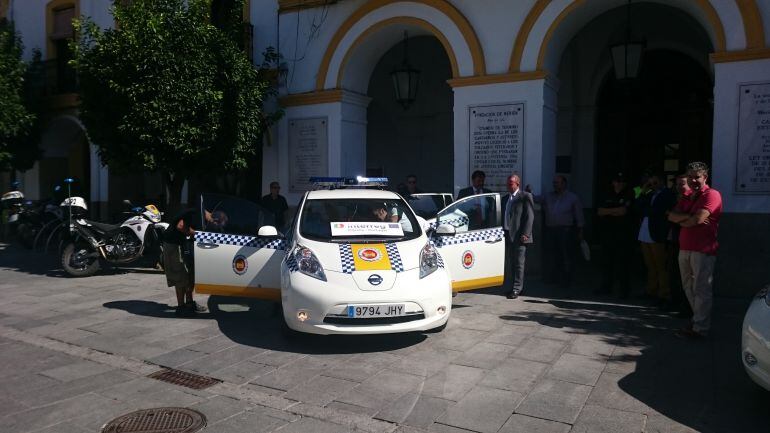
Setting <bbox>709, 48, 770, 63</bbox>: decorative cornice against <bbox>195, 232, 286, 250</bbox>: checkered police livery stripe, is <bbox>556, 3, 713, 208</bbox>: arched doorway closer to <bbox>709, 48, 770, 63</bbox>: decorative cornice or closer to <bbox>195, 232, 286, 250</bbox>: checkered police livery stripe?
<bbox>709, 48, 770, 63</bbox>: decorative cornice

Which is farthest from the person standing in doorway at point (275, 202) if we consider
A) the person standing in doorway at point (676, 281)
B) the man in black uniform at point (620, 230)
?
the person standing in doorway at point (676, 281)

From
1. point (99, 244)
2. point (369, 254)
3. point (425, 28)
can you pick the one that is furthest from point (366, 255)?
point (99, 244)

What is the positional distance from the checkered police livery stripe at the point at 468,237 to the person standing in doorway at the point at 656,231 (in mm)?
1940

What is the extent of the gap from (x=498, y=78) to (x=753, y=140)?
12.6ft

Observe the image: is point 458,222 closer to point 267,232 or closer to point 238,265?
point 267,232

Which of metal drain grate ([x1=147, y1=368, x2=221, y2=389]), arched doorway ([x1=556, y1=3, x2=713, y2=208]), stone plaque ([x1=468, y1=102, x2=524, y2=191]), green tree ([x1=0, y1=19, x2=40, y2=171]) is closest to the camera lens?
metal drain grate ([x1=147, y1=368, x2=221, y2=389])

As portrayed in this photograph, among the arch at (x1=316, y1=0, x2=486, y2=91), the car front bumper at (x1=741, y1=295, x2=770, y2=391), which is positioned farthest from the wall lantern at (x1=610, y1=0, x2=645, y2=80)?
the car front bumper at (x1=741, y1=295, x2=770, y2=391)

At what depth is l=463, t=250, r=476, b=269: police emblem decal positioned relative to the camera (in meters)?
6.87

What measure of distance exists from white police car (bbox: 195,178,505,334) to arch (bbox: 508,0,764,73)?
130 inches

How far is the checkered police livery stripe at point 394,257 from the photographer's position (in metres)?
5.62

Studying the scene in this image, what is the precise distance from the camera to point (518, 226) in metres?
8.12

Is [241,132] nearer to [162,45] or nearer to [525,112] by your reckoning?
[162,45]

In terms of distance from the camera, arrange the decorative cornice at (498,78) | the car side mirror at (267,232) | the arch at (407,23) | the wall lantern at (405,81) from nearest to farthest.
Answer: the car side mirror at (267,232)
the decorative cornice at (498,78)
the arch at (407,23)
the wall lantern at (405,81)

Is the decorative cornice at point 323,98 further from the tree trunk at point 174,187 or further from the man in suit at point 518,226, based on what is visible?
the man in suit at point 518,226
